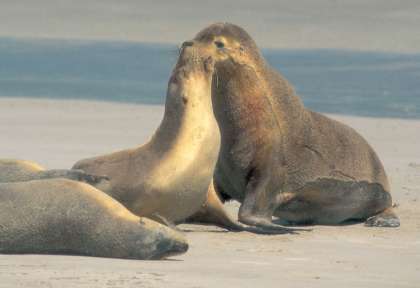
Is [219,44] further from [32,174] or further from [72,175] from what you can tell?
[72,175]

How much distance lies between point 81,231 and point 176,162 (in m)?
1.21

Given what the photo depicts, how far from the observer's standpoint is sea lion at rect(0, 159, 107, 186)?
28.8 ft

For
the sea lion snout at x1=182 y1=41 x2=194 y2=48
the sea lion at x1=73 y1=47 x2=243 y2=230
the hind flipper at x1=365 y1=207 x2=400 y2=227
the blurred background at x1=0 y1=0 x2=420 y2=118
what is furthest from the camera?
the blurred background at x1=0 y1=0 x2=420 y2=118

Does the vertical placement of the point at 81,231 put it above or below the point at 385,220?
below

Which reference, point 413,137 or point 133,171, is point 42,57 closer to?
point 413,137

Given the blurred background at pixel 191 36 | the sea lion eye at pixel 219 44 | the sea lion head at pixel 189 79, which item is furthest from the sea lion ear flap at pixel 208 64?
the blurred background at pixel 191 36

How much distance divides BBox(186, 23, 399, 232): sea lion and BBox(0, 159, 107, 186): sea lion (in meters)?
1.28

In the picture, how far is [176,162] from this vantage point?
9008 millimetres

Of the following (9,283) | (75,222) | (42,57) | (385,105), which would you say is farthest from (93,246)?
(42,57)

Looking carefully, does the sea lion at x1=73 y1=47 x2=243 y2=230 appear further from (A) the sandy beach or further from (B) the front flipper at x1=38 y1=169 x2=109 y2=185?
(A) the sandy beach

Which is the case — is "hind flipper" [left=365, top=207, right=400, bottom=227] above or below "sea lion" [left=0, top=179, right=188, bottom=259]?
above

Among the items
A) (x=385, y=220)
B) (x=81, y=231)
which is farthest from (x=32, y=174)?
(x=385, y=220)

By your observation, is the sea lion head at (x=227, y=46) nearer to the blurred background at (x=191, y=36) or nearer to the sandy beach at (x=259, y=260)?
the sandy beach at (x=259, y=260)

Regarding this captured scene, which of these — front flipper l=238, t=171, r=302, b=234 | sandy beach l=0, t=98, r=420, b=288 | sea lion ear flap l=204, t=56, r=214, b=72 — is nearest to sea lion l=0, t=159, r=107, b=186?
sandy beach l=0, t=98, r=420, b=288
